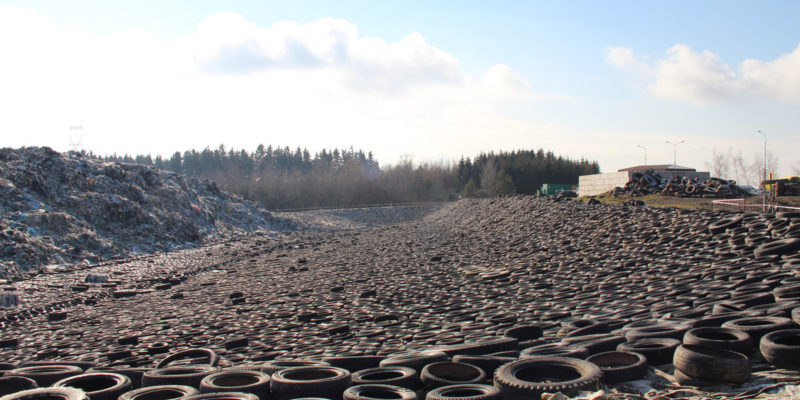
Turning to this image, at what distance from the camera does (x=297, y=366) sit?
6.56m

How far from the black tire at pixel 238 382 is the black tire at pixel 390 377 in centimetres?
99

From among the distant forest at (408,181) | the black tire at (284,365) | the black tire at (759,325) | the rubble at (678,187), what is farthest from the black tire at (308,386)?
the distant forest at (408,181)

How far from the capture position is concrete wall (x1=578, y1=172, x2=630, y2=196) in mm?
43475

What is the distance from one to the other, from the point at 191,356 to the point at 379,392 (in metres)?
4.23

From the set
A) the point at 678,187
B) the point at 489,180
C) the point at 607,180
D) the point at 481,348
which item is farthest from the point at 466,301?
the point at 489,180

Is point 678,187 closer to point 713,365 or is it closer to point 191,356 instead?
point 713,365

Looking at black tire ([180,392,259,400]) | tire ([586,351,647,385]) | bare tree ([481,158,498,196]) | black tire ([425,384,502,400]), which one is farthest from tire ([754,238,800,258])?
bare tree ([481,158,498,196])

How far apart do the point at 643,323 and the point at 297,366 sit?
5.43m

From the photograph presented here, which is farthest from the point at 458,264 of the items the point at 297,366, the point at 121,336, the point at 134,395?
the point at 134,395

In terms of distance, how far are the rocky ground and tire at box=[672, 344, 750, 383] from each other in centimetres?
6

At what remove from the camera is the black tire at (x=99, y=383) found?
6.16 m

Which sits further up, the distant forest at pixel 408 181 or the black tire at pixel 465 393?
the distant forest at pixel 408 181

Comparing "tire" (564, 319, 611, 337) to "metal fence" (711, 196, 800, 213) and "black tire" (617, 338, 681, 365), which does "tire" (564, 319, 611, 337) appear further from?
"metal fence" (711, 196, 800, 213)

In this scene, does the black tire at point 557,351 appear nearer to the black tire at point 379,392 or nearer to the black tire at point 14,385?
the black tire at point 379,392
